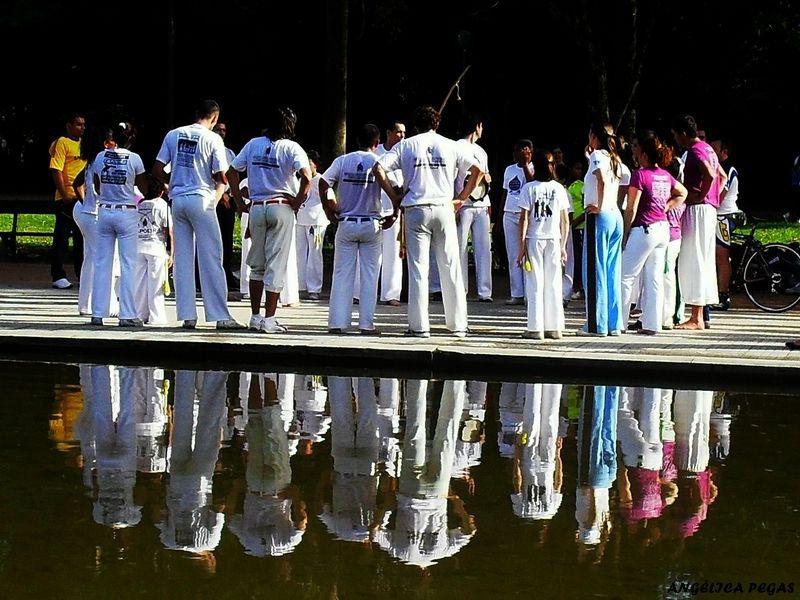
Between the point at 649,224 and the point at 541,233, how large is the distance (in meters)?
1.22

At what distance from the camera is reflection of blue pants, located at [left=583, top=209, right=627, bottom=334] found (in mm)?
14367

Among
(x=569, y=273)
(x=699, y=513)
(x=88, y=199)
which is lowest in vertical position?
(x=699, y=513)

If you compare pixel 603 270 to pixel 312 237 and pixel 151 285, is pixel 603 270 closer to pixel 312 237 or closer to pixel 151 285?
pixel 151 285

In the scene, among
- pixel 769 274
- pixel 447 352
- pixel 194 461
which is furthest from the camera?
pixel 769 274

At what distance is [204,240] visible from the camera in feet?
47.5

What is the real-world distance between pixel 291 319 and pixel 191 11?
23.0m

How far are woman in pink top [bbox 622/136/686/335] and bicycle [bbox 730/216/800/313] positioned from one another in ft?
10.4

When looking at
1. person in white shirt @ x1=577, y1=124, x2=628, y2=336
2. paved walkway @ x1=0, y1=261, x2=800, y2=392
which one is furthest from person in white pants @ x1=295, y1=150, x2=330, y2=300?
person in white shirt @ x1=577, y1=124, x2=628, y2=336

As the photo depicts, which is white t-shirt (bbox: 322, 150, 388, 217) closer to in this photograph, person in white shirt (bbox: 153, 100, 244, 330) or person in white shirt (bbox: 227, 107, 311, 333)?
person in white shirt (bbox: 227, 107, 311, 333)

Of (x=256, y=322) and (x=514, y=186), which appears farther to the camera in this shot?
(x=514, y=186)

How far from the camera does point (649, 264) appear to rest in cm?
1491

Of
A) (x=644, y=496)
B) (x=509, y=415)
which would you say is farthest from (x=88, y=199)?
(x=644, y=496)

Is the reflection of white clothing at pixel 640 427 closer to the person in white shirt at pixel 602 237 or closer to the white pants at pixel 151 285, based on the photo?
the person in white shirt at pixel 602 237

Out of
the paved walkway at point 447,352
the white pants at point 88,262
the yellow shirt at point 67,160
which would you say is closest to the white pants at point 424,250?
the paved walkway at point 447,352
